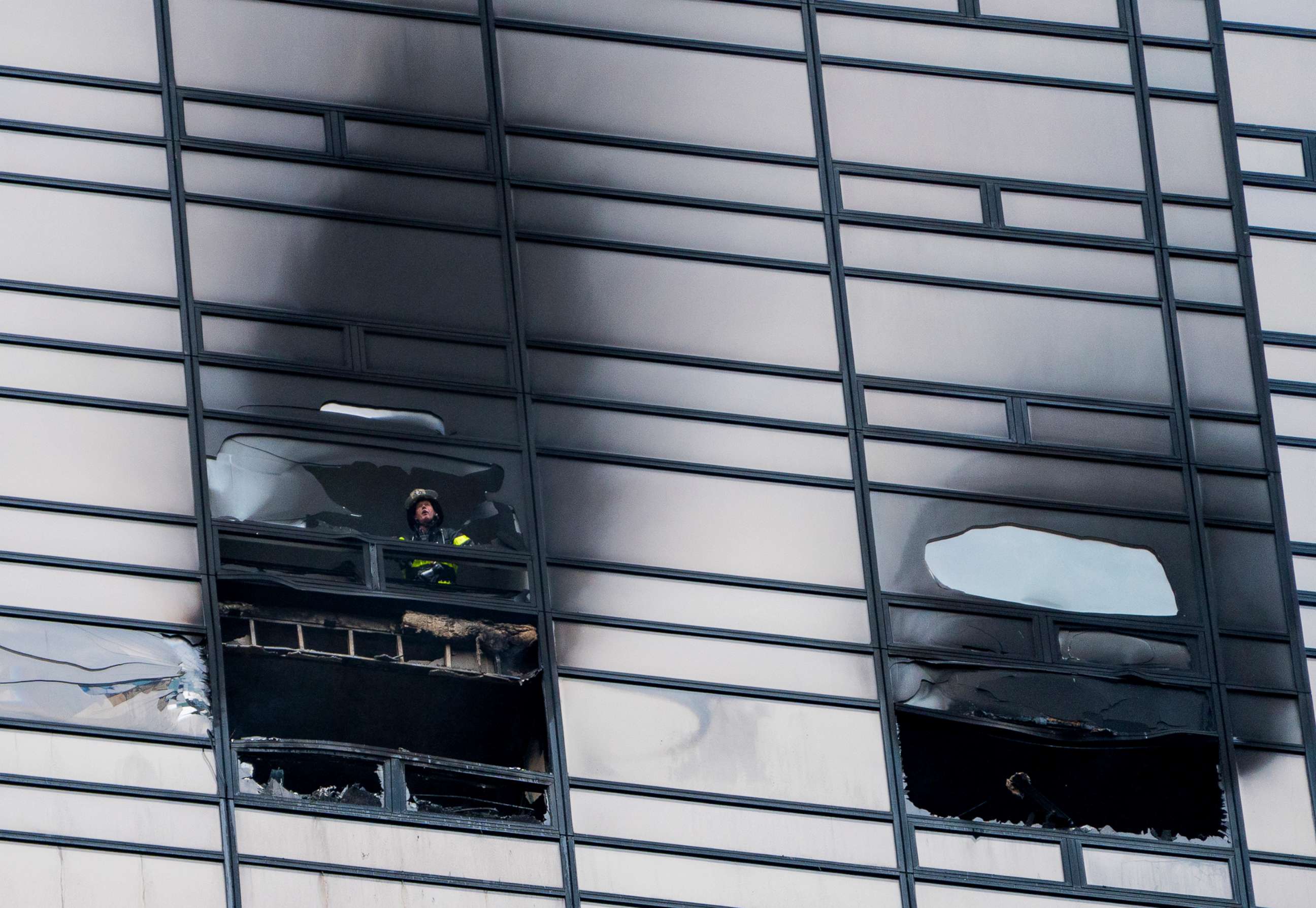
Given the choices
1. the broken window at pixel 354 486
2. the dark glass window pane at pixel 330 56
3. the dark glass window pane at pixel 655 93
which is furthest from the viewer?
the dark glass window pane at pixel 655 93

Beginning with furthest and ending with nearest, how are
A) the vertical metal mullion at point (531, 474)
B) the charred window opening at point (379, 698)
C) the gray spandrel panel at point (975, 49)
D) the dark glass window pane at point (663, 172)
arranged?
the gray spandrel panel at point (975, 49), the dark glass window pane at point (663, 172), the vertical metal mullion at point (531, 474), the charred window opening at point (379, 698)

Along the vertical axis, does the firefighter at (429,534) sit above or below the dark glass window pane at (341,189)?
below

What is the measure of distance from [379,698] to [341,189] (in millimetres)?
3470

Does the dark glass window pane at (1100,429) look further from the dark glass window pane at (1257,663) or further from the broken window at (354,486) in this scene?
the broken window at (354,486)

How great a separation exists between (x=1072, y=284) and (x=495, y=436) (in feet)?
14.2

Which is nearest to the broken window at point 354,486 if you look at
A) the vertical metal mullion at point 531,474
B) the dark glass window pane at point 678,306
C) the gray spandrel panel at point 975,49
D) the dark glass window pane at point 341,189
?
the vertical metal mullion at point 531,474

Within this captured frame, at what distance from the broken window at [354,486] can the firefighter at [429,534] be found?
3 centimetres

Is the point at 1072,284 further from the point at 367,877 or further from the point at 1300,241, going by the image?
the point at 367,877

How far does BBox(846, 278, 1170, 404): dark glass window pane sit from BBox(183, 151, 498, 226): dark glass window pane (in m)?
2.77

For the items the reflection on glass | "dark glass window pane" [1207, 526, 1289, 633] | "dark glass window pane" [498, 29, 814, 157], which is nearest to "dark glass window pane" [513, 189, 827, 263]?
"dark glass window pane" [498, 29, 814, 157]

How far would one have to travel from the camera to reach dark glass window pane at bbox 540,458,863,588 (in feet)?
44.5

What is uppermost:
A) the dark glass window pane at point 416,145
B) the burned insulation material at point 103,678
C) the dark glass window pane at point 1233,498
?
the dark glass window pane at point 416,145

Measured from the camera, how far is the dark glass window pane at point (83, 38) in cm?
1363

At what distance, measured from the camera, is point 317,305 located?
13.5 meters
